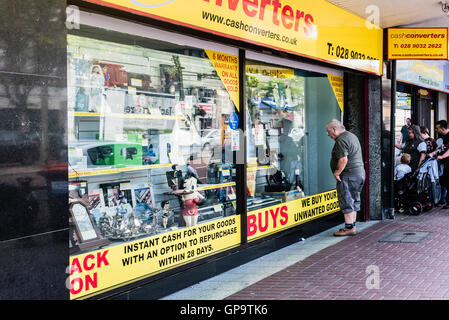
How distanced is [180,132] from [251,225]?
156cm

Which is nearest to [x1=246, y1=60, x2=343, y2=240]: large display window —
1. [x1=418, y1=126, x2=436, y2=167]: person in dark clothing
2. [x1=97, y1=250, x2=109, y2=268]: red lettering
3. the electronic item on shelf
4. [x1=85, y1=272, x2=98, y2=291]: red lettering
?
the electronic item on shelf

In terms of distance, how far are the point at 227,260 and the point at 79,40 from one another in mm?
2992

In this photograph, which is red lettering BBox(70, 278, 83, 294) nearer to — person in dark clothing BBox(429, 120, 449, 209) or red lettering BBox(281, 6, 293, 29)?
red lettering BBox(281, 6, 293, 29)

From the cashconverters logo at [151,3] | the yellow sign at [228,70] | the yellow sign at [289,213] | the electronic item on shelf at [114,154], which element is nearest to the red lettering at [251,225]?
the yellow sign at [289,213]

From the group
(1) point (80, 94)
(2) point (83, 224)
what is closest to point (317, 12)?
(1) point (80, 94)

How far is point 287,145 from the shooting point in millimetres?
8625

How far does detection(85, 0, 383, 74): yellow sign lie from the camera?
17.1 ft

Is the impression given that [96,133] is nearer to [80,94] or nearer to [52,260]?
[80,94]

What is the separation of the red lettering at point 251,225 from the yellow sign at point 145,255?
23 centimetres

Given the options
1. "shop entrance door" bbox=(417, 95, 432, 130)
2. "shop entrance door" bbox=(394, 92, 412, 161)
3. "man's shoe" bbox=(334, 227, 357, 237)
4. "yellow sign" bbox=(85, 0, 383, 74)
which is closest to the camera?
"yellow sign" bbox=(85, 0, 383, 74)

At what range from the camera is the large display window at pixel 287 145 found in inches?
293

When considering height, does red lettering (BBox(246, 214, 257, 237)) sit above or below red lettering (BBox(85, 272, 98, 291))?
above

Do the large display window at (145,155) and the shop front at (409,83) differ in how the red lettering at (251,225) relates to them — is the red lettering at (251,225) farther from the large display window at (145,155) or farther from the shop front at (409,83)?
the shop front at (409,83)

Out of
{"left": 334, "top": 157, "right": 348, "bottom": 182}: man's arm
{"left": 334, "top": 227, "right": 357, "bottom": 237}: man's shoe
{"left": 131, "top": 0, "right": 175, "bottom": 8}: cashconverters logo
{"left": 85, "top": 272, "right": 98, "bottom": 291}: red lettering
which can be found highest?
{"left": 131, "top": 0, "right": 175, "bottom": 8}: cashconverters logo
